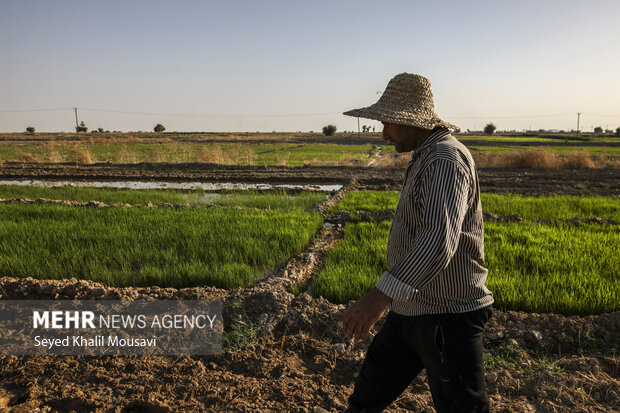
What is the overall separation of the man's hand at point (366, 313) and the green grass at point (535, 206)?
700 centimetres

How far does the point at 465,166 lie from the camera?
1.44 metres

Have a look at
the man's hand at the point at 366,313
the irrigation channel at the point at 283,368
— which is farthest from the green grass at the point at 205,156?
the man's hand at the point at 366,313

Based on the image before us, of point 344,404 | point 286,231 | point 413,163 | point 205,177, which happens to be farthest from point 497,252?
point 205,177

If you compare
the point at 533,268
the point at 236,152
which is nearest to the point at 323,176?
the point at 533,268

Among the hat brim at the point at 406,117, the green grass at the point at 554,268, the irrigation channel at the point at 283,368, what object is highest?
the hat brim at the point at 406,117

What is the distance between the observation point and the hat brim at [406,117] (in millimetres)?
1592

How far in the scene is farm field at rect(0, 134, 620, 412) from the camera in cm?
261

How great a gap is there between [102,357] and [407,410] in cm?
225

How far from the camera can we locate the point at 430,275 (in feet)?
4.52

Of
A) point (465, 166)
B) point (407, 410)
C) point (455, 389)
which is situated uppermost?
point (465, 166)

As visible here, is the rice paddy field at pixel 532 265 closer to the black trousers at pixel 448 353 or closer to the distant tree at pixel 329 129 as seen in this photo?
the black trousers at pixel 448 353

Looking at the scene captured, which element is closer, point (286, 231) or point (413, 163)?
point (413, 163)

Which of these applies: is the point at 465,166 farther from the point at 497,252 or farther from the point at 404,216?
the point at 497,252

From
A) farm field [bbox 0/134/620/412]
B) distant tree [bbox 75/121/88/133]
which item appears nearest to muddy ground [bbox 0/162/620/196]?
farm field [bbox 0/134/620/412]
